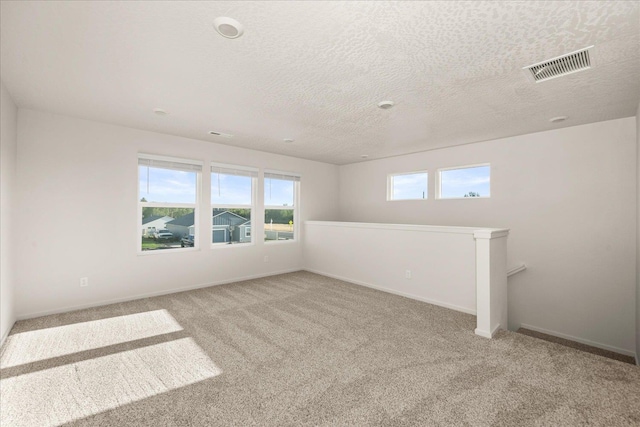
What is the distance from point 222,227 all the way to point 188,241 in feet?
2.00

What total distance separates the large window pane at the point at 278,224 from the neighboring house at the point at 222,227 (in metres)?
0.39

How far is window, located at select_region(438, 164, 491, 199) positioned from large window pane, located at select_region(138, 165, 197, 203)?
428cm

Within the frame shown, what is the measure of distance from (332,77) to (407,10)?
2.99 ft

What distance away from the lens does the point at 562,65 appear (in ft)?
7.29

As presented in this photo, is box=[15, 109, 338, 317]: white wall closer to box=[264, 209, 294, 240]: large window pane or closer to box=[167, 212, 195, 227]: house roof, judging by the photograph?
box=[167, 212, 195, 227]: house roof

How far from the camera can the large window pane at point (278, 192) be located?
559 cm

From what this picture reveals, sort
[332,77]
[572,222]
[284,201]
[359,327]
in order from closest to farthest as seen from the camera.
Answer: [332,77] < [359,327] < [572,222] < [284,201]

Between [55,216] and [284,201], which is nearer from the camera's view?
[55,216]

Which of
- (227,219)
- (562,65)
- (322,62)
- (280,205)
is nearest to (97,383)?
(322,62)

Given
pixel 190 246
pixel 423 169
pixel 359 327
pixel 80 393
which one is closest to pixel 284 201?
pixel 190 246

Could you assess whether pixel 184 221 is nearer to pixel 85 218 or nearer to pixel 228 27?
pixel 85 218

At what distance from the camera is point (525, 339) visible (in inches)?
110

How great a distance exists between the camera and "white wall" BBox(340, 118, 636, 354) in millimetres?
3424

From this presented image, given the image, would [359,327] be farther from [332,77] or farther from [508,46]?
[508,46]
